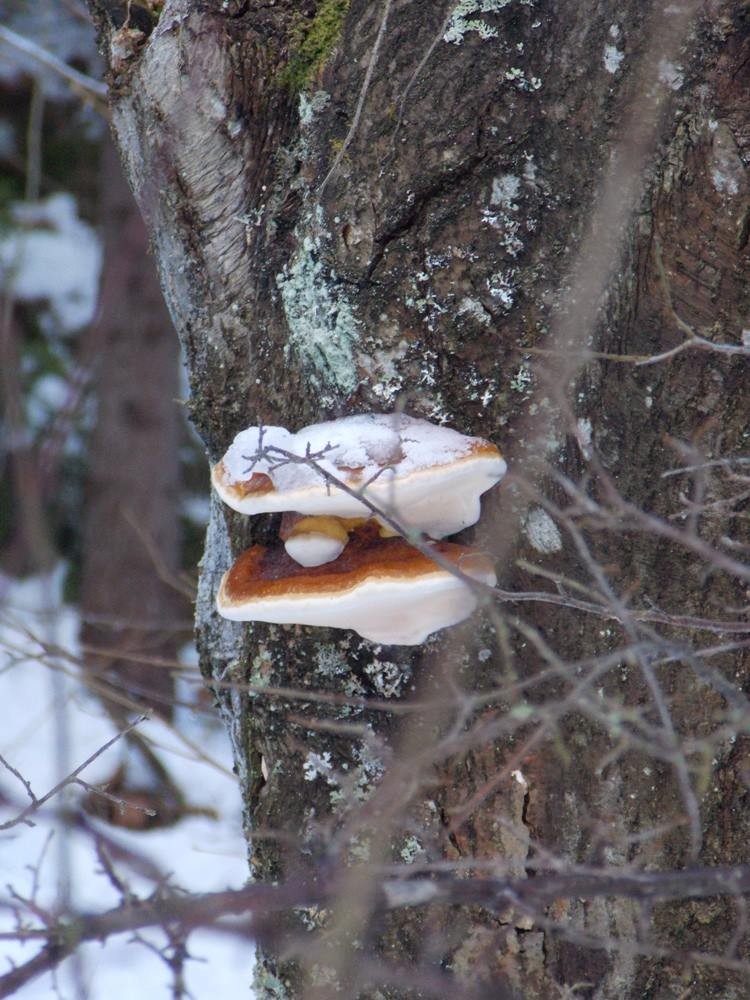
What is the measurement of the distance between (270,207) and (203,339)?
288 mm

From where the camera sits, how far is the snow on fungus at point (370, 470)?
59.9 inches

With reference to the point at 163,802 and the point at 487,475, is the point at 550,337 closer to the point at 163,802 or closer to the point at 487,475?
the point at 487,475

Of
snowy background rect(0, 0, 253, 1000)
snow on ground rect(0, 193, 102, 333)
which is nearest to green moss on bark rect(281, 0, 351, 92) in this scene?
snowy background rect(0, 0, 253, 1000)

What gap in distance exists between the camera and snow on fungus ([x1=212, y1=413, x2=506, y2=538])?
4.99 feet

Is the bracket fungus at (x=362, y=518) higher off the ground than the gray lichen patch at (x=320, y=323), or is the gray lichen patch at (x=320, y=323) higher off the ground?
the gray lichen patch at (x=320, y=323)

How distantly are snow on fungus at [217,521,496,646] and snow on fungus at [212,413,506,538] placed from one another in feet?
0.23

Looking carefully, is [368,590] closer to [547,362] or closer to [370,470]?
[370,470]

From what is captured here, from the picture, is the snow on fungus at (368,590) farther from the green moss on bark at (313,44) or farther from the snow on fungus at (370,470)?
the green moss on bark at (313,44)

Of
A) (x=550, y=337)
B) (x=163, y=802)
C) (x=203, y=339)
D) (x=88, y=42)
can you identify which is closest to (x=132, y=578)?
(x=163, y=802)

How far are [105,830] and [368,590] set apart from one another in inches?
120

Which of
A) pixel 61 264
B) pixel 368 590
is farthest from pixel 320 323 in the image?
pixel 61 264

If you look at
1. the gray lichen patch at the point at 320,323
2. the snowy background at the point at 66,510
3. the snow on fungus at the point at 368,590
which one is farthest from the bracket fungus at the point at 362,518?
the snowy background at the point at 66,510

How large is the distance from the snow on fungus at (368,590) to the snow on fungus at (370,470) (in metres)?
0.07

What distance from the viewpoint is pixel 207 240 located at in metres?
1.98
